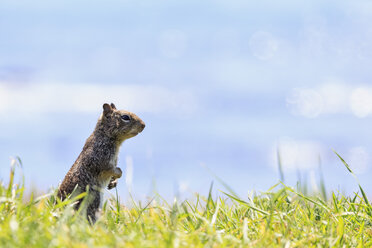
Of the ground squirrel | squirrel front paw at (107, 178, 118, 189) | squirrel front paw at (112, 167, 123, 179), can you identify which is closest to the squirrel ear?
the ground squirrel

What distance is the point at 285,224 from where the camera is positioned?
5523 millimetres

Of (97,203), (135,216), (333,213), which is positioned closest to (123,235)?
(135,216)

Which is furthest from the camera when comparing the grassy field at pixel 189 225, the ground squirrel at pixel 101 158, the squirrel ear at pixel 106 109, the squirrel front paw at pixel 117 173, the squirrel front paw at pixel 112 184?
the squirrel ear at pixel 106 109

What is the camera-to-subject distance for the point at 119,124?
7484 millimetres

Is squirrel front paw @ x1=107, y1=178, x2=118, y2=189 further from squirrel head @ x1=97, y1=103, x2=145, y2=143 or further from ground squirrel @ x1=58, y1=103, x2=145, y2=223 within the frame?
squirrel head @ x1=97, y1=103, x2=145, y2=143

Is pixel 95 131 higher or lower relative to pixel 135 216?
higher

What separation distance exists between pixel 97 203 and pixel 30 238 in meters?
2.82

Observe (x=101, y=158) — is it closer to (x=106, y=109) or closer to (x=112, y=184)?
(x=112, y=184)

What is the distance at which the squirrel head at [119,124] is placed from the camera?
746 cm

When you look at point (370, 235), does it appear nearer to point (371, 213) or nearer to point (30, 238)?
point (371, 213)

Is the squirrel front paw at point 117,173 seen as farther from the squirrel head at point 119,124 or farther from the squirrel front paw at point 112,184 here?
the squirrel head at point 119,124

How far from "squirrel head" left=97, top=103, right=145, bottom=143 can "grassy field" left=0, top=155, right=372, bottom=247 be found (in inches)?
39.3

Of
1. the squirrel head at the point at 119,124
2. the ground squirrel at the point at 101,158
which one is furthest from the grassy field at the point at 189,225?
the squirrel head at the point at 119,124

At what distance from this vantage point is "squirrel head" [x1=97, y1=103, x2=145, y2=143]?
7457mm
